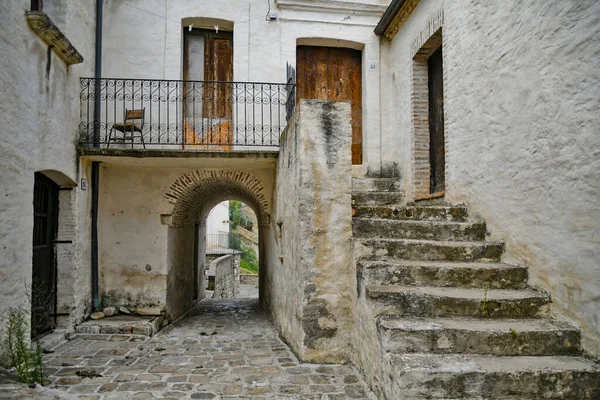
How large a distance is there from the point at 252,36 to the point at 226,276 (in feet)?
33.9

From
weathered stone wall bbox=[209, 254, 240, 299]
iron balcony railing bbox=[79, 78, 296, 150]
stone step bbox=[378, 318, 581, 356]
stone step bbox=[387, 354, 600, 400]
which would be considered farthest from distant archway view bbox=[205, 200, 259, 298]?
stone step bbox=[387, 354, 600, 400]

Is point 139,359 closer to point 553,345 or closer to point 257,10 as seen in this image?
point 553,345

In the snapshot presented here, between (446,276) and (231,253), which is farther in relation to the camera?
(231,253)

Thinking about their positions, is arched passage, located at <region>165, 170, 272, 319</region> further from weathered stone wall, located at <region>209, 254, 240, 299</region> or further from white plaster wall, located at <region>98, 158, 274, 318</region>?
weathered stone wall, located at <region>209, 254, 240, 299</region>

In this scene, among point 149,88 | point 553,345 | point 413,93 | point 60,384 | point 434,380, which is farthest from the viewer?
point 149,88

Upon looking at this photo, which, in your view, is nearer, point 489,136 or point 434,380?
point 434,380

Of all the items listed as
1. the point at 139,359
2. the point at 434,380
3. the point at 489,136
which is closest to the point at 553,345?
the point at 434,380

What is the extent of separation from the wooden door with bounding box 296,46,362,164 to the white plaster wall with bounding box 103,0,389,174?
19 centimetres

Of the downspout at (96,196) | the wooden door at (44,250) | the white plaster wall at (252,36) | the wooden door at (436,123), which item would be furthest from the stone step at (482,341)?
the downspout at (96,196)

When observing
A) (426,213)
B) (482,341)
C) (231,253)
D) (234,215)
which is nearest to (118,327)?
(426,213)

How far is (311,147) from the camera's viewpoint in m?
4.58

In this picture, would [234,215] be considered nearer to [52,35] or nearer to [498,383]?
[52,35]

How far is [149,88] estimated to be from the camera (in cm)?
741

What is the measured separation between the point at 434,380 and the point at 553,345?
1.15 metres
